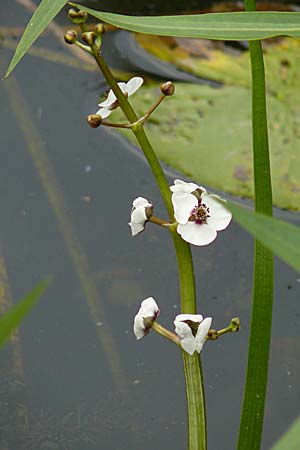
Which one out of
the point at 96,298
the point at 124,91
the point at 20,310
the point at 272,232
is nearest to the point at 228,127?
the point at 96,298

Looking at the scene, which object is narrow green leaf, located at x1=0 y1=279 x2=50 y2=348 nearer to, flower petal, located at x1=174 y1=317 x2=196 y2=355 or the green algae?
flower petal, located at x1=174 y1=317 x2=196 y2=355

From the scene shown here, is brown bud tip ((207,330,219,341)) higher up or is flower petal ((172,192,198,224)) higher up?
flower petal ((172,192,198,224))

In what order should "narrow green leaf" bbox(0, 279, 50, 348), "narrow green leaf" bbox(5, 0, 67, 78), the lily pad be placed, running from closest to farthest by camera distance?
1. "narrow green leaf" bbox(0, 279, 50, 348)
2. "narrow green leaf" bbox(5, 0, 67, 78)
3. the lily pad

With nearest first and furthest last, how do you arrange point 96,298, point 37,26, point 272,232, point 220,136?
point 272,232
point 37,26
point 96,298
point 220,136

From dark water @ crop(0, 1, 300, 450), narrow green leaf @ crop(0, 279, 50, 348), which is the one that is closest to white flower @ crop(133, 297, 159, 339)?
narrow green leaf @ crop(0, 279, 50, 348)

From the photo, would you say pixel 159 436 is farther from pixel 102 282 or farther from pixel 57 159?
pixel 57 159

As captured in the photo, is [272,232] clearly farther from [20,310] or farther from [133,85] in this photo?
[133,85]

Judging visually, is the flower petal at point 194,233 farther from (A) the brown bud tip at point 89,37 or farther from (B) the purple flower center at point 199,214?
(A) the brown bud tip at point 89,37

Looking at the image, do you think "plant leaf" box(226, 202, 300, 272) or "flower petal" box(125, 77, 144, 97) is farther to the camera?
"flower petal" box(125, 77, 144, 97)
